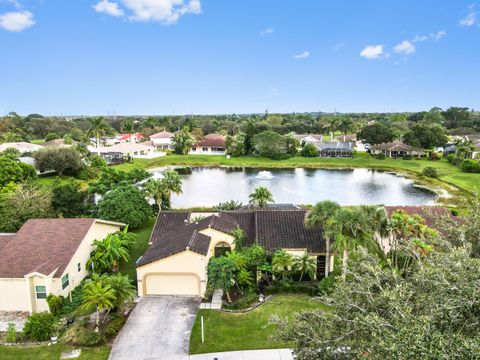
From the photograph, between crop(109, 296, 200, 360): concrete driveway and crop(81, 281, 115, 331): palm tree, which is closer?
crop(109, 296, 200, 360): concrete driveway

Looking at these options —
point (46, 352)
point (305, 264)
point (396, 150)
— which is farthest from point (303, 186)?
point (46, 352)

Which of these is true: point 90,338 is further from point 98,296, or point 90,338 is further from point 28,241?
point 28,241

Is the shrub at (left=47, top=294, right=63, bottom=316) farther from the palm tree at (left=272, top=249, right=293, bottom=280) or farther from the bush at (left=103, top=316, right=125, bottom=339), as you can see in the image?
the palm tree at (left=272, top=249, right=293, bottom=280)

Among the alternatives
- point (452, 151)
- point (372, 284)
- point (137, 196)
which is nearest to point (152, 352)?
point (372, 284)

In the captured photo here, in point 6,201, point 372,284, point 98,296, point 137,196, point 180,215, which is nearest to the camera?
point 372,284

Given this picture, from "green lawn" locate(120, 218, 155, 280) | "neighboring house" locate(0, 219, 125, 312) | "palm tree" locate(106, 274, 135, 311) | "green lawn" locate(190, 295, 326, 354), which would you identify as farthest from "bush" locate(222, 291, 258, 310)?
"neighboring house" locate(0, 219, 125, 312)

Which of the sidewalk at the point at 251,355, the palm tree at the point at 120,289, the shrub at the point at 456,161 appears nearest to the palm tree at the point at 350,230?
the sidewalk at the point at 251,355

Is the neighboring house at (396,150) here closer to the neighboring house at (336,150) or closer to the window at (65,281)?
the neighboring house at (336,150)
